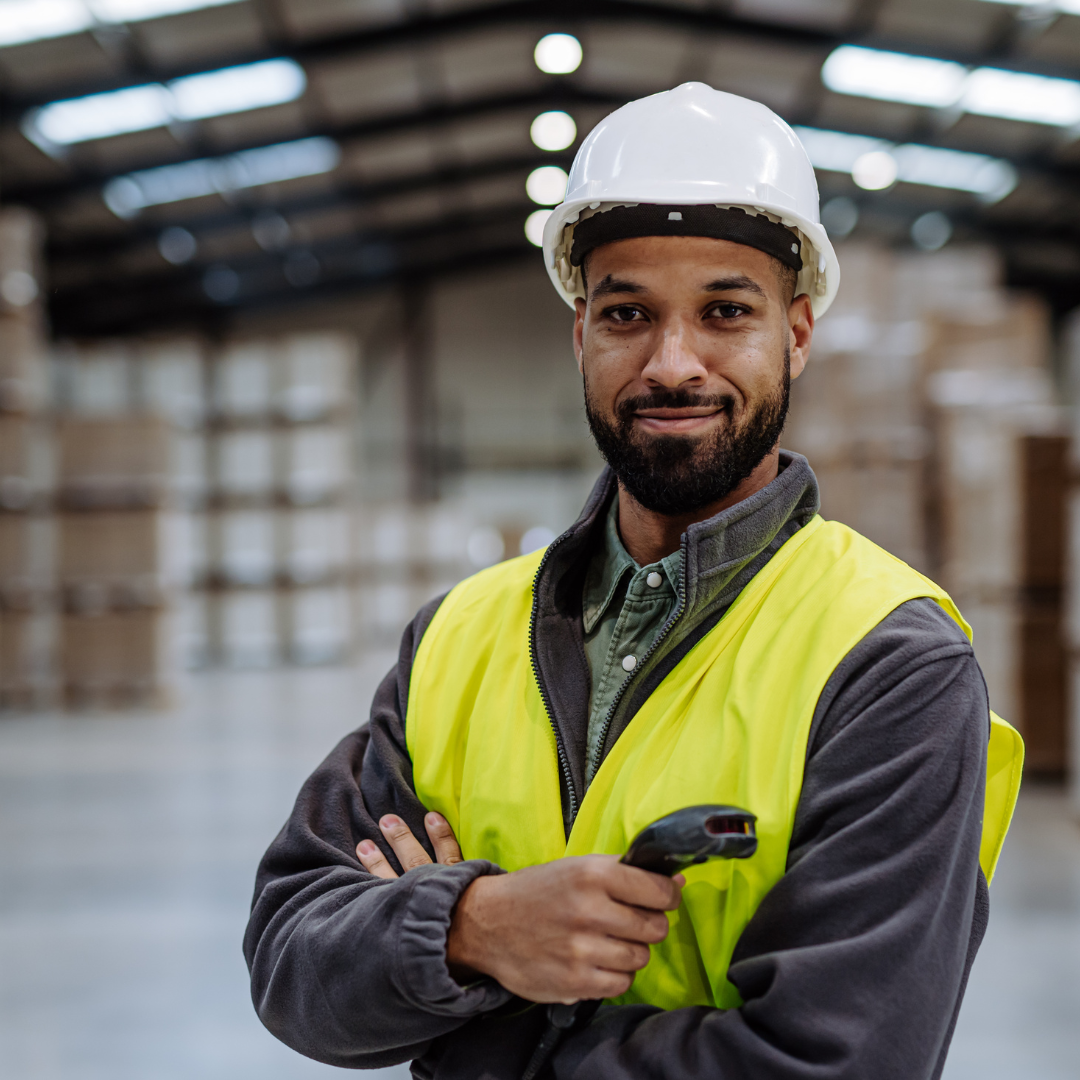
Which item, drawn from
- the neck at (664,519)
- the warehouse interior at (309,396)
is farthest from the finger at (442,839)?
the warehouse interior at (309,396)

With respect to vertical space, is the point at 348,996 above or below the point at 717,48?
below

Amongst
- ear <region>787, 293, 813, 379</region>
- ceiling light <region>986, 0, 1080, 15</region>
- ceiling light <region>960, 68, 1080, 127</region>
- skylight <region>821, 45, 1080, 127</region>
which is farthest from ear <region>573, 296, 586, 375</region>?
ceiling light <region>960, 68, 1080, 127</region>

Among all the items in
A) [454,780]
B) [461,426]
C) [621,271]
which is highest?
[461,426]

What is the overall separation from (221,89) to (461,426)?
10.7m

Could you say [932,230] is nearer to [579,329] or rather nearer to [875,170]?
[875,170]

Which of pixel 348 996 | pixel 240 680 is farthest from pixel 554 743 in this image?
pixel 240 680

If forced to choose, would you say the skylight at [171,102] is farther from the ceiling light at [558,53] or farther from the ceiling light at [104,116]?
the ceiling light at [558,53]

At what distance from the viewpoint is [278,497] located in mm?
12891

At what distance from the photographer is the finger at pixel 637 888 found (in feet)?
3.42

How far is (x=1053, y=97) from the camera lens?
1087 centimetres

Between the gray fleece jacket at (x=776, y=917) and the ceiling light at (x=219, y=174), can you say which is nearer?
the gray fleece jacket at (x=776, y=917)

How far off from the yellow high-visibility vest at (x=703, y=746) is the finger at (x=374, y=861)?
0.09 m

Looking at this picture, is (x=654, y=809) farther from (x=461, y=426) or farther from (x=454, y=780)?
(x=461, y=426)

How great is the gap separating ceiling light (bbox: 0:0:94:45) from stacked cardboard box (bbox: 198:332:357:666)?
166 inches
